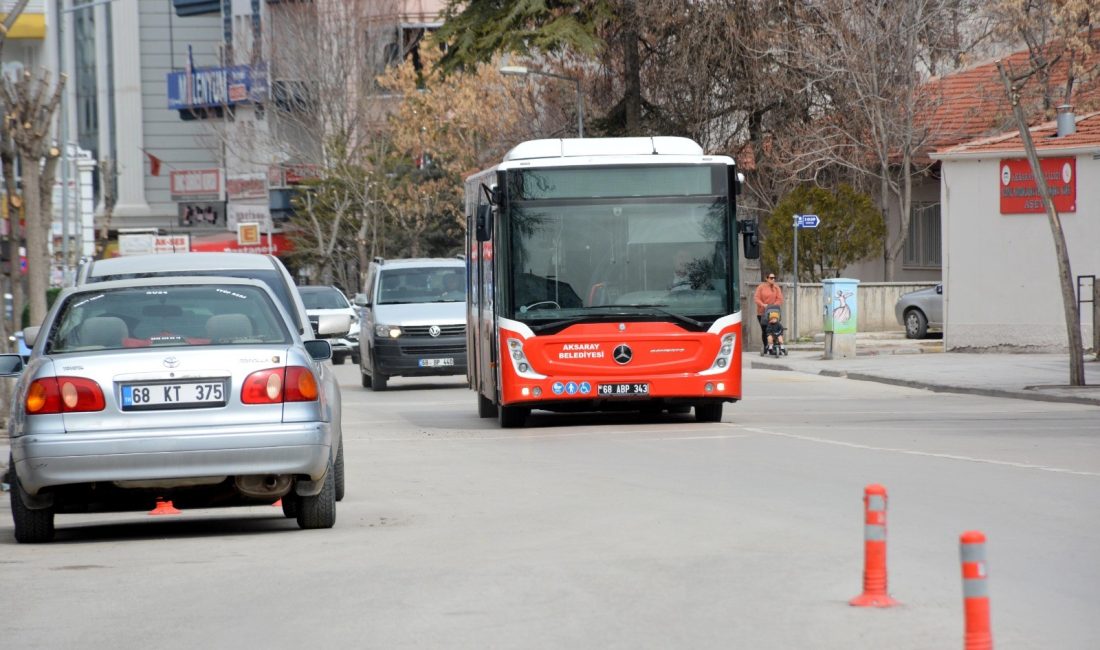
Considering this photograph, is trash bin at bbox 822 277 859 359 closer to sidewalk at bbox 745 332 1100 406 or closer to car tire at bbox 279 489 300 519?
sidewalk at bbox 745 332 1100 406

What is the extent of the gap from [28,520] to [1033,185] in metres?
26.5

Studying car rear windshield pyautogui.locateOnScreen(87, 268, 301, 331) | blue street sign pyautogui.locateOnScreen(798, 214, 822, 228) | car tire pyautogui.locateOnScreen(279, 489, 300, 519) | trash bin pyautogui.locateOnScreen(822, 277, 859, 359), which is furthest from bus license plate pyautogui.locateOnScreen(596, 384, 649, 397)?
blue street sign pyautogui.locateOnScreen(798, 214, 822, 228)

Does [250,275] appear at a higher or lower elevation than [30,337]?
higher

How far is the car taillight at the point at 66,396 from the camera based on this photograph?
10.0 m

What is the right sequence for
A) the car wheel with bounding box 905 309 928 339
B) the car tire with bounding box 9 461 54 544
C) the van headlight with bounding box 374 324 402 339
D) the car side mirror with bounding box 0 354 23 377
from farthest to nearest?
1. the car wheel with bounding box 905 309 928 339
2. the van headlight with bounding box 374 324 402 339
3. the car side mirror with bounding box 0 354 23 377
4. the car tire with bounding box 9 461 54 544

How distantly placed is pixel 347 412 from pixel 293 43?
4379cm

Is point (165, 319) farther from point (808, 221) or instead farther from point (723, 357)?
point (808, 221)

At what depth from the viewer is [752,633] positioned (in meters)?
7.34

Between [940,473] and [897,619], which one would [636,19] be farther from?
[897,619]

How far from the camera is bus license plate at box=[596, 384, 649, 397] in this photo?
63.6 feet

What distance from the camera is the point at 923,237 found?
48.2 m

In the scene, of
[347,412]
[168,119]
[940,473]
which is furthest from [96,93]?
[940,473]

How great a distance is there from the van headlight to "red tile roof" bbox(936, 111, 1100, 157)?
12.0 metres

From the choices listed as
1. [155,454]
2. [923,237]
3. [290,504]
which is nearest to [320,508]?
[290,504]
